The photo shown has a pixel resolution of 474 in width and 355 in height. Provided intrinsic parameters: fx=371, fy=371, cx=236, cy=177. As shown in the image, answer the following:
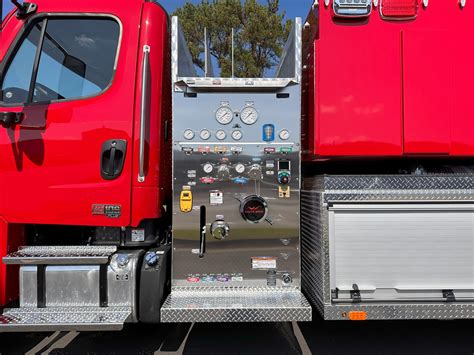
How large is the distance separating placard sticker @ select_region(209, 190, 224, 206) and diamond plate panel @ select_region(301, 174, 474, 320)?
74 cm

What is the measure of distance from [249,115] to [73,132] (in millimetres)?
1360

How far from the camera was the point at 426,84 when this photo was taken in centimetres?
282

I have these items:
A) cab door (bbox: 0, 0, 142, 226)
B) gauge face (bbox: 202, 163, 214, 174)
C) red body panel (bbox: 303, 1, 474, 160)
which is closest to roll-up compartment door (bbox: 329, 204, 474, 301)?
red body panel (bbox: 303, 1, 474, 160)

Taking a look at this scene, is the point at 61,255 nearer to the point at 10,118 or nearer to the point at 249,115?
the point at 10,118

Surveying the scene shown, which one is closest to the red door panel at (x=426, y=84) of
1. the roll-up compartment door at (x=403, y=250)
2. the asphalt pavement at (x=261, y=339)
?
the roll-up compartment door at (x=403, y=250)

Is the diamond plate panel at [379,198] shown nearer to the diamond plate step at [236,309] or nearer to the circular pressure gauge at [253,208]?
the diamond plate step at [236,309]

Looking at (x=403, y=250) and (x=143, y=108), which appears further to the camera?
(x=143, y=108)

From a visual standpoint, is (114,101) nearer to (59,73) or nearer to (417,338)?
(59,73)

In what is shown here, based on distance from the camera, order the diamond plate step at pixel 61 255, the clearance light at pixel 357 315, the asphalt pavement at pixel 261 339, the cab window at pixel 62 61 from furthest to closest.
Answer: the asphalt pavement at pixel 261 339
the cab window at pixel 62 61
the diamond plate step at pixel 61 255
the clearance light at pixel 357 315

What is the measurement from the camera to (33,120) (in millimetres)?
2822

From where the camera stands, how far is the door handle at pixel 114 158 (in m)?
2.84

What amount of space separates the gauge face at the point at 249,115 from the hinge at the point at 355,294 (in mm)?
1442

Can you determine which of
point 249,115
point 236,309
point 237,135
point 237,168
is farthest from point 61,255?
point 249,115

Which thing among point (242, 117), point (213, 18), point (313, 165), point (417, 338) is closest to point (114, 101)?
point (242, 117)
